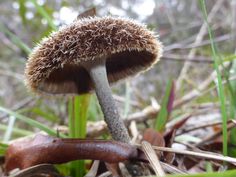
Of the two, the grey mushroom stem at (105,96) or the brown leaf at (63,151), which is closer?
the brown leaf at (63,151)

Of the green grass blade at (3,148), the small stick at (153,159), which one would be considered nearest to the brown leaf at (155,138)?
the small stick at (153,159)

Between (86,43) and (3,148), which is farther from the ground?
(86,43)

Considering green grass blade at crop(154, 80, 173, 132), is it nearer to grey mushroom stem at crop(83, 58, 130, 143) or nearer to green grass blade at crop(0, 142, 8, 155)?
grey mushroom stem at crop(83, 58, 130, 143)

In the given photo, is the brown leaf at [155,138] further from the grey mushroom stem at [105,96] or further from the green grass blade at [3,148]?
the green grass blade at [3,148]

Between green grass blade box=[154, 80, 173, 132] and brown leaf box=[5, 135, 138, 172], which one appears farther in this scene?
green grass blade box=[154, 80, 173, 132]

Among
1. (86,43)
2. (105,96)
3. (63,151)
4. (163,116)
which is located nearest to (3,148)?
(63,151)

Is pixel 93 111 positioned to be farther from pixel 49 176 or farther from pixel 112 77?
pixel 49 176

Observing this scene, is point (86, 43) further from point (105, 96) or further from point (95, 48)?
point (105, 96)

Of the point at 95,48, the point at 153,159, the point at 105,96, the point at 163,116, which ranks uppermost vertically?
the point at 95,48

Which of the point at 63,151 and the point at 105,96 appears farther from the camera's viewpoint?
the point at 105,96

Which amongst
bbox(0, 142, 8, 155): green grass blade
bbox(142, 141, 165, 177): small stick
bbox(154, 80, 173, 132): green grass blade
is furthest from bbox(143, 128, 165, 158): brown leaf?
bbox(0, 142, 8, 155): green grass blade

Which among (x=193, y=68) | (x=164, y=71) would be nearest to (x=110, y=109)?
(x=193, y=68)
